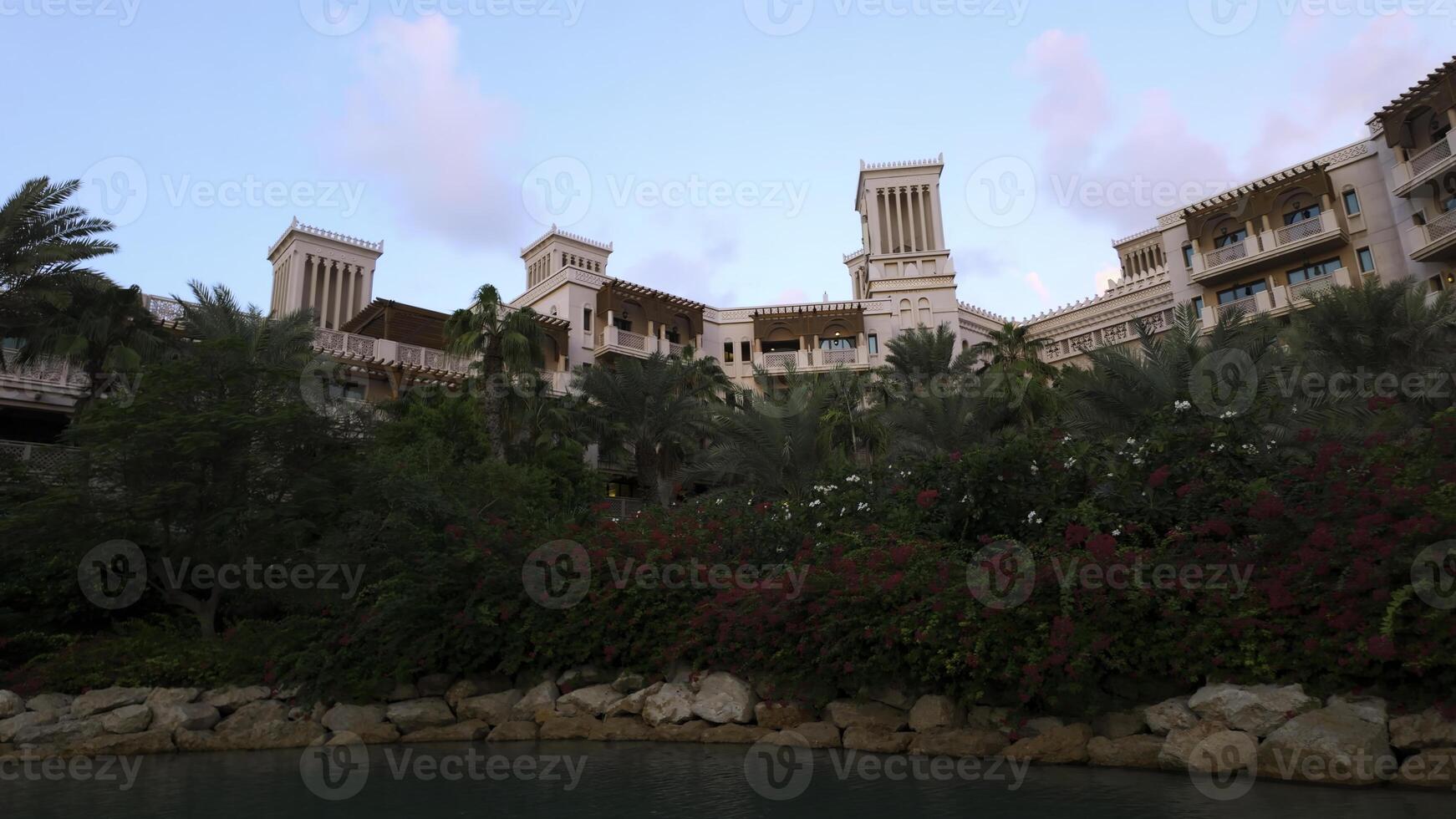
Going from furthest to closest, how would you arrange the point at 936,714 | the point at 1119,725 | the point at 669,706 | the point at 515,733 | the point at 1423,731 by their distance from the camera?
the point at 515,733 < the point at 669,706 < the point at 936,714 < the point at 1119,725 < the point at 1423,731

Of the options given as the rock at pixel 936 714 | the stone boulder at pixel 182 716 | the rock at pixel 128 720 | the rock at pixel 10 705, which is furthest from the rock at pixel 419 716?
the rock at pixel 936 714

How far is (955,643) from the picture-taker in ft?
30.4

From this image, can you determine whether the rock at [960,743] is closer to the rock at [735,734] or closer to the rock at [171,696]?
the rock at [735,734]

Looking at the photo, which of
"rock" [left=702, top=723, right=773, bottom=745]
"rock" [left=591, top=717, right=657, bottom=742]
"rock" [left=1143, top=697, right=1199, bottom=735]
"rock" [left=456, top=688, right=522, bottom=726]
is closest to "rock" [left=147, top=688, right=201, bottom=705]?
"rock" [left=456, top=688, right=522, bottom=726]

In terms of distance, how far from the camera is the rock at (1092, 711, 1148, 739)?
8.68 meters

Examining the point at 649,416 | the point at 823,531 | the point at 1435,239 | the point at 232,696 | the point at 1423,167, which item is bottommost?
the point at 232,696

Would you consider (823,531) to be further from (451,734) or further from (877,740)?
(451,734)

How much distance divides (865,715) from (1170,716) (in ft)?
10.0

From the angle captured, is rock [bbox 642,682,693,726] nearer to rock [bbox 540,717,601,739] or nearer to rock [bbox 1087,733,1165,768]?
rock [bbox 540,717,601,739]

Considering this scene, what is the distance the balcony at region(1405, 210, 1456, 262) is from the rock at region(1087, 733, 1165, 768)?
1075 inches

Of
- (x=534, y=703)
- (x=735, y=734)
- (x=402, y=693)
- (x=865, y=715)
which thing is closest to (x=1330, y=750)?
(x=865, y=715)

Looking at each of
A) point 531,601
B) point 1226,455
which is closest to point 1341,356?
point 1226,455

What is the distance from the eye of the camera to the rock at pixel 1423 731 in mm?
7016

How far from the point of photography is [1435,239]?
93.0ft
